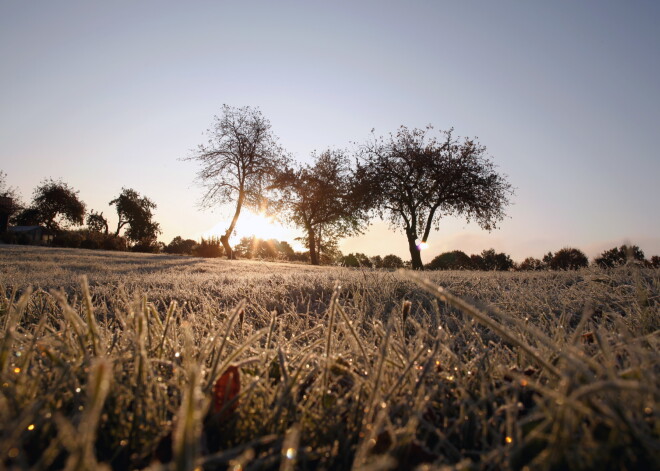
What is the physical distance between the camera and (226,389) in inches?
39.6

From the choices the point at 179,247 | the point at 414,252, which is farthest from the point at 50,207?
the point at 414,252

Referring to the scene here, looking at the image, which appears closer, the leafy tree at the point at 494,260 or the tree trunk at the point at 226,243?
the leafy tree at the point at 494,260

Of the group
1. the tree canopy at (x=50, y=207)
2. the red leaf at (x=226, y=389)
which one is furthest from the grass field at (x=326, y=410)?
the tree canopy at (x=50, y=207)

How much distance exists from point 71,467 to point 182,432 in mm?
132

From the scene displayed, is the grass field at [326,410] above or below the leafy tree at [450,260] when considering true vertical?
below

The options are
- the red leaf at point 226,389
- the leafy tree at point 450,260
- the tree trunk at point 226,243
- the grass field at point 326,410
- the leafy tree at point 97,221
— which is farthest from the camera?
the leafy tree at point 97,221

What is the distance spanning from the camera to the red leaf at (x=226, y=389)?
39.9 inches

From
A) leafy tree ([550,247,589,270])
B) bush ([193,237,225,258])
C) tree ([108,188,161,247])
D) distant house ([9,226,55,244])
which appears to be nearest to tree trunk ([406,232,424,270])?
leafy tree ([550,247,589,270])

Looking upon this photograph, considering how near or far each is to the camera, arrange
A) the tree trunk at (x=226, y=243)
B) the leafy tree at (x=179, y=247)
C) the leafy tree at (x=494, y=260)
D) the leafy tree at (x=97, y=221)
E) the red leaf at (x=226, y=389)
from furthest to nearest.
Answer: the leafy tree at (x=97, y=221) < the leafy tree at (x=179, y=247) < the tree trunk at (x=226, y=243) < the leafy tree at (x=494, y=260) < the red leaf at (x=226, y=389)

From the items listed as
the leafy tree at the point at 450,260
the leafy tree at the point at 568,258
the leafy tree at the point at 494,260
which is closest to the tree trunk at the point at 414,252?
the leafy tree at the point at 450,260

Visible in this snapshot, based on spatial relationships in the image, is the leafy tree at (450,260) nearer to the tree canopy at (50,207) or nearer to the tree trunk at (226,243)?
the tree trunk at (226,243)

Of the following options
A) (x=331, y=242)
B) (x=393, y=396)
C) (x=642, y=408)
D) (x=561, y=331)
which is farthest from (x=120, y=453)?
(x=331, y=242)

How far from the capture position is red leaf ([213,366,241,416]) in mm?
1014

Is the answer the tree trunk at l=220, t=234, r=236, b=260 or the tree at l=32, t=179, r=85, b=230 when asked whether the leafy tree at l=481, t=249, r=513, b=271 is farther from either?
the tree at l=32, t=179, r=85, b=230
